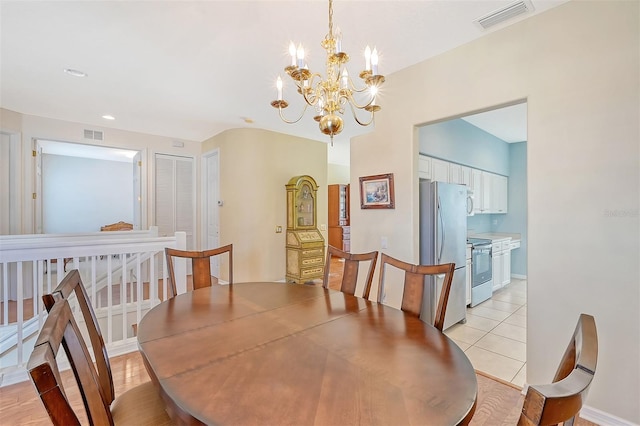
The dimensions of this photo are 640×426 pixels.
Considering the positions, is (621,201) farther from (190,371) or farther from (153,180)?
(153,180)

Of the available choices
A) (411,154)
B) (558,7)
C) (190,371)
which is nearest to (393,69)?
(411,154)

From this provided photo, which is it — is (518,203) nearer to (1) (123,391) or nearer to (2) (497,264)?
(2) (497,264)

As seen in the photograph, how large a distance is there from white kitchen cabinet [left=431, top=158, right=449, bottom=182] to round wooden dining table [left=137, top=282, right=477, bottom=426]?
2480mm

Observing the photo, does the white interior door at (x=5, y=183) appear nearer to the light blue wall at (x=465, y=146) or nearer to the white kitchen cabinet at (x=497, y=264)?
the light blue wall at (x=465, y=146)

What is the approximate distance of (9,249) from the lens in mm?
2227

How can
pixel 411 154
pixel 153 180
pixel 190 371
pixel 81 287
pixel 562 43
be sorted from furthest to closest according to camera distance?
pixel 153 180
pixel 411 154
pixel 562 43
pixel 81 287
pixel 190 371

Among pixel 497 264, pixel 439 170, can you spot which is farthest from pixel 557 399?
pixel 497 264

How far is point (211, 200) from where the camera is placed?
5.73m

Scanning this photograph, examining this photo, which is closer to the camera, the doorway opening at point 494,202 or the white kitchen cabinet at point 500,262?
the doorway opening at point 494,202

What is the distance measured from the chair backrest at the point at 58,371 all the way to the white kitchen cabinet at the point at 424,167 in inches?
127

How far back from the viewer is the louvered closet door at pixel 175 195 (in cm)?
546

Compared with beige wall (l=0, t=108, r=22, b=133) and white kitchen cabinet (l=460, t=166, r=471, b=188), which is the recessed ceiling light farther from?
white kitchen cabinet (l=460, t=166, r=471, b=188)

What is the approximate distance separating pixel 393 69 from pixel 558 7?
130 centimetres

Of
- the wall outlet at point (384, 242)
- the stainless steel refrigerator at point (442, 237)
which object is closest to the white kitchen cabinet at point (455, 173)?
the stainless steel refrigerator at point (442, 237)
